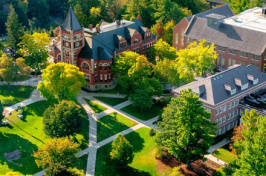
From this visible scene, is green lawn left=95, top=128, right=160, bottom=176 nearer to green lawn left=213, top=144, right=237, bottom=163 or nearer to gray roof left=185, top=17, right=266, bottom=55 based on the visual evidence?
green lawn left=213, top=144, right=237, bottom=163

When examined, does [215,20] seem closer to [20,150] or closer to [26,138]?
[26,138]

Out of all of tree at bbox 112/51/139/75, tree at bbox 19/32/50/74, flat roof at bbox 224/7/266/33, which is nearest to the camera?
tree at bbox 112/51/139/75

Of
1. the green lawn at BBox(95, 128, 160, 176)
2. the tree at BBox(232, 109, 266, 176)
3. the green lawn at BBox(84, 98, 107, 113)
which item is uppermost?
the tree at BBox(232, 109, 266, 176)

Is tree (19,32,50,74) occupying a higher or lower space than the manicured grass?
higher

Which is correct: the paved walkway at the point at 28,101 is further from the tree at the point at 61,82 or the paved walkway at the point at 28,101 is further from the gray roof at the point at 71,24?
the gray roof at the point at 71,24

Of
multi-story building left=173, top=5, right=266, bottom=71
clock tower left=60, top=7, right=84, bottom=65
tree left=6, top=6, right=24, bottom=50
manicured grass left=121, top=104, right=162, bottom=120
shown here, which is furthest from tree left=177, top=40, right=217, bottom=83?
tree left=6, top=6, right=24, bottom=50

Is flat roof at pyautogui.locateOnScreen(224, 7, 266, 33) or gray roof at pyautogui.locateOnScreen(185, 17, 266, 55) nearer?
gray roof at pyautogui.locateOnScreen(185, 17, 266, 55)

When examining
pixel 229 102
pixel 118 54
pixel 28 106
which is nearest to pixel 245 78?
pixel 229 102

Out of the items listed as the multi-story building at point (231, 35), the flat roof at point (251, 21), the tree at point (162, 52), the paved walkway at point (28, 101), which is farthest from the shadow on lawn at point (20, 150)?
the flat roof at point (251, 21)
